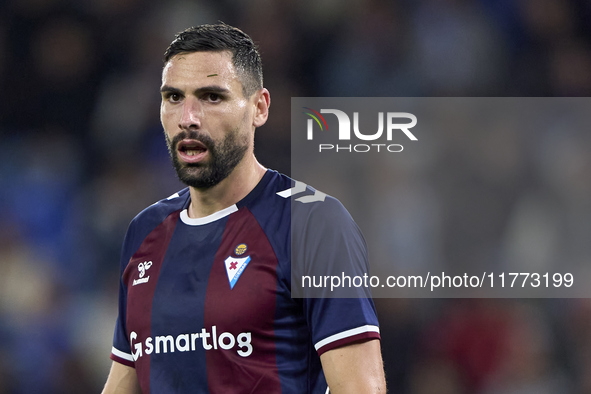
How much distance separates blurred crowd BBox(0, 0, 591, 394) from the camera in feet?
12.8

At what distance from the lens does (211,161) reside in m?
2.06

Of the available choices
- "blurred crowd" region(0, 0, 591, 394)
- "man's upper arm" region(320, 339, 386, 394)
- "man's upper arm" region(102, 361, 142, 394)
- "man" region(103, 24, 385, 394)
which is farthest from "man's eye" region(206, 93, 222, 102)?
"blurred crowd" region(0, 0, 591, 394)

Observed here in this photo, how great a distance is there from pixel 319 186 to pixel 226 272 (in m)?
1.83

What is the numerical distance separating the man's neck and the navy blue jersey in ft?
0.09

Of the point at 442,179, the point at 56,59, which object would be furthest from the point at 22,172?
the point at 442,179

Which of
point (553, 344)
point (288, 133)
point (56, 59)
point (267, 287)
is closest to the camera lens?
point (267, 287)

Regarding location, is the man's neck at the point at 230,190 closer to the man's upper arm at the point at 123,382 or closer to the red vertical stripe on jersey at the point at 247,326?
the red vertical stripe on jersey at the point at 247,326

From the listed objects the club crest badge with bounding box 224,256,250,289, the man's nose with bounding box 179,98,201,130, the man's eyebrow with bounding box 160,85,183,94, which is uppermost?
the man's eyebrow with bounding box 160,85,183,94

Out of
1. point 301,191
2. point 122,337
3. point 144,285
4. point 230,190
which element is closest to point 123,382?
point 122,337

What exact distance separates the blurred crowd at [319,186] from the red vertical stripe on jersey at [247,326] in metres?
2.10

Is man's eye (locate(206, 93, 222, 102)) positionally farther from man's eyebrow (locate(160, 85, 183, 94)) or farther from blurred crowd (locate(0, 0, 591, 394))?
blurred crowd (locate(0, 0, 591, 394))

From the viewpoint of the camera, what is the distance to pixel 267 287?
6.26ft

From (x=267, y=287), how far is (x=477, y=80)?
2917 millimetres

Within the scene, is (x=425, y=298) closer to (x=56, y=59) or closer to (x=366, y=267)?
(x=366, y=267)
